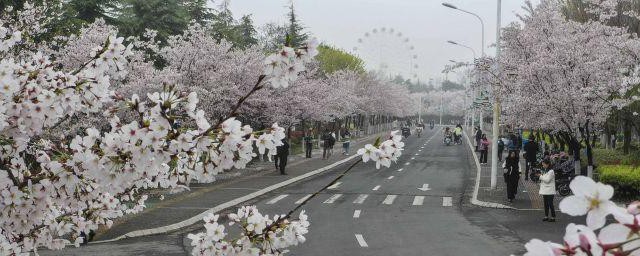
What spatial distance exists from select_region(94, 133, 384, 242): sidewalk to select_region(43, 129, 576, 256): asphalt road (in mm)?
863

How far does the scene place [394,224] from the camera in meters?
17.2

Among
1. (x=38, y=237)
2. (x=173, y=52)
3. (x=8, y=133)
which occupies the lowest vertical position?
(x=38, y=237)

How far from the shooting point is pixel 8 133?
201 inches

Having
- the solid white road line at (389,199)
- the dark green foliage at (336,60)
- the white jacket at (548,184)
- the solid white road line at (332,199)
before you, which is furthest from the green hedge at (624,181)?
the dark green foliage at (336,60)

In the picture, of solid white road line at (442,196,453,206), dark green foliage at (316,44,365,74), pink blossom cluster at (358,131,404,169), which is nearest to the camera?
pink blossom cluster at (358,131,404,169)

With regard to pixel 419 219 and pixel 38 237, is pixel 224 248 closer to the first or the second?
pixel 38 237

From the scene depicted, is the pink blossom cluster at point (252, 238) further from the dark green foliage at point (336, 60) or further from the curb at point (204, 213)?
the dark green foliage at point (336, 60)

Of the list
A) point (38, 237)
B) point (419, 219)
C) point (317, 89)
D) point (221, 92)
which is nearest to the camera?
point (38, 237)

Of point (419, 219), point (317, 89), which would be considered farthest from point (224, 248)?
point (317, 89)

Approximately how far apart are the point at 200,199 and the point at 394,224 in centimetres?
777

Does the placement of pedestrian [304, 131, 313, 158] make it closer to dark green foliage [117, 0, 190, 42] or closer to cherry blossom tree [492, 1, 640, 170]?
dark green foliage [117, 0, 190, 42]

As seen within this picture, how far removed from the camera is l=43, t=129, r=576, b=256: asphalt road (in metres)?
13.8

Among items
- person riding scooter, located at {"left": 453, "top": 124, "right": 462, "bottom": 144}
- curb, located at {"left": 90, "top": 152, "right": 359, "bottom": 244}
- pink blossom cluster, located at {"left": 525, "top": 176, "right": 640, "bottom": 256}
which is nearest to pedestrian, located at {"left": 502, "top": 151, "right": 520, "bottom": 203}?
curb, located at {"left": 90, "top": 152, "right": 359, "bottom": 244}

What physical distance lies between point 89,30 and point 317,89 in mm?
20925
